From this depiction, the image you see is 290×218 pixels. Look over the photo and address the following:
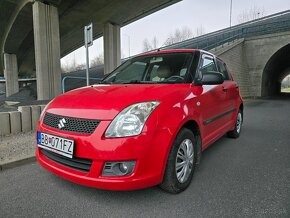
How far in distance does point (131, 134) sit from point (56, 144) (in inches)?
32.8

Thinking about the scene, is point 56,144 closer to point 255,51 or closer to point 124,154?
point 124,154

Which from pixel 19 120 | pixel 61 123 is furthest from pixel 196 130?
pixel 19 120

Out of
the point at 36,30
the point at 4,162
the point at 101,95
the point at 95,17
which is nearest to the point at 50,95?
the point at 36,30

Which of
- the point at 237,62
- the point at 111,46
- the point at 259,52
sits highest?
the point at 111,46

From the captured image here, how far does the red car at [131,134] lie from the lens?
1931 millimetres

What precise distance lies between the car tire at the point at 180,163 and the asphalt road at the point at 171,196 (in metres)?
0.12

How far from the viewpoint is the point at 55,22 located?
39.6 ft

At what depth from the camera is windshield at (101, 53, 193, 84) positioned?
283 cm

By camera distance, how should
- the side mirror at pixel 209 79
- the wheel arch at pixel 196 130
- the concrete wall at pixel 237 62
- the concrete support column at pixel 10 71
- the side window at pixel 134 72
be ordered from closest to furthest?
the wheel arch at pixel 196 130 < the side mirror at pixel 209 79 < the side window at pixel 134 72 < the concrete wall at pixel 237 62 < the concrete support column at pixel 10 71

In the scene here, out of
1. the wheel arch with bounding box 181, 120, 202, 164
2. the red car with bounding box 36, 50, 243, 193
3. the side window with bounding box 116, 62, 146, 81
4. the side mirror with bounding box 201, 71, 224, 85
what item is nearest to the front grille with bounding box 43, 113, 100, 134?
the red car with bounding box 36, 50, 243, 193

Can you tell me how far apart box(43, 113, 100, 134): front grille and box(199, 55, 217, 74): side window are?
1.75 metres

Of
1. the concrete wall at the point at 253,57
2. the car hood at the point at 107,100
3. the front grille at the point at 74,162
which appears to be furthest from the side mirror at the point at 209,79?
the concrete wall at the point at 253,57

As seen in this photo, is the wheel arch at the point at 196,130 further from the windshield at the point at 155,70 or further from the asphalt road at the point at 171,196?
the windshield at the point at 155,70

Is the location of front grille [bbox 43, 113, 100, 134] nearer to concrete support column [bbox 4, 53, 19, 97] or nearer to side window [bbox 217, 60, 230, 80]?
side window [bbox 217, 60, 230, 80]
